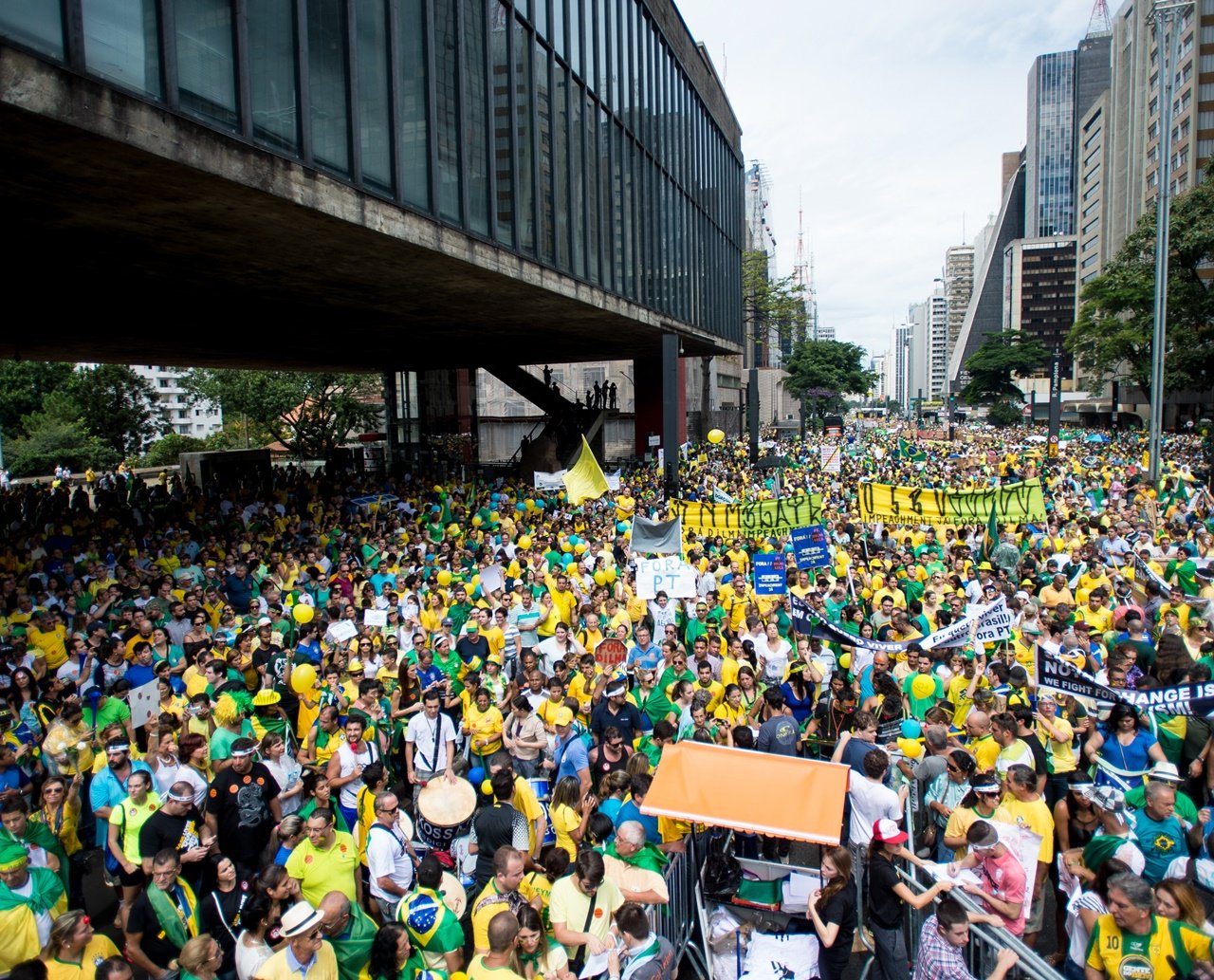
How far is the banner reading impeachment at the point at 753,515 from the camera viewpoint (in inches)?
571

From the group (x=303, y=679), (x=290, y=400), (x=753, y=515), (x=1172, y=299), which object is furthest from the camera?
(x=290, y=400)

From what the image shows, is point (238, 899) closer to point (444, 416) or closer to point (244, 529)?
point (244, 529)

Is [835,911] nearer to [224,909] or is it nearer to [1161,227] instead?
[224,909]

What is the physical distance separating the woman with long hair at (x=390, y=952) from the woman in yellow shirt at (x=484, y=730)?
273 cm

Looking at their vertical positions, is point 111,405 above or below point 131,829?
above

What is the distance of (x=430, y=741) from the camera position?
712cm

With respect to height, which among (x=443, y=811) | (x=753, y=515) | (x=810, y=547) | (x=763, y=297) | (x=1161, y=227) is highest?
(x=763, y=297)

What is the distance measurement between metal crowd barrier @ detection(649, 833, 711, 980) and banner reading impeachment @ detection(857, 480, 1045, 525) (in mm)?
10576

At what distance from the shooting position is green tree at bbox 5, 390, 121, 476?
Result: 47344mm

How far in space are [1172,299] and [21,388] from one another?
66902 mm

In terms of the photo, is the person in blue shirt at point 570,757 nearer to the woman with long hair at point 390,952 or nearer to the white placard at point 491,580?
the woman with long hair at point 390,952

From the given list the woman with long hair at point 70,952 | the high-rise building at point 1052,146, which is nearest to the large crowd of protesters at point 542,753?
the woman with long hair at point 70,952

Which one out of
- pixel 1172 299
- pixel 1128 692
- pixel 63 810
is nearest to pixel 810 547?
pixel 1128 692

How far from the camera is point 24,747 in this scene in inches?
280
